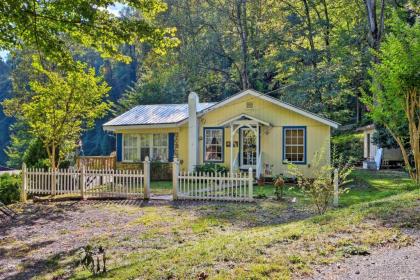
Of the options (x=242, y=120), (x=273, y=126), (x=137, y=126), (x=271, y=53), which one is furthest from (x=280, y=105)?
(x=271, y=53)

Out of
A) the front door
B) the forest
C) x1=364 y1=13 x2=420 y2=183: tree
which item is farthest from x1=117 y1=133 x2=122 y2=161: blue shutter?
x1=364 y1=13 x2=420 y2=183: tree

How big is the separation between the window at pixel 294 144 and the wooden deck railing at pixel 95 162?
872cm

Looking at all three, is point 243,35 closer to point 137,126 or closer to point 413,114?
point 137,126

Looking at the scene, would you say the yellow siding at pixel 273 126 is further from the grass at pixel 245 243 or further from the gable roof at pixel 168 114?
the grass at pixel 245 243

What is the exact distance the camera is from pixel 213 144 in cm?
1875

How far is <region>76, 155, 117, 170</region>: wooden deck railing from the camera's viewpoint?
1931 centimetres

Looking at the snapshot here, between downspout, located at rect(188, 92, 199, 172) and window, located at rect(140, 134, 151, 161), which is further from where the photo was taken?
window, located at rect(140, 134, 151, 161)

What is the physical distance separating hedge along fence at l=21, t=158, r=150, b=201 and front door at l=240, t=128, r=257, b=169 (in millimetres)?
6232

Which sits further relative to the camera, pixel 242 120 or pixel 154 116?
pixel 154 116

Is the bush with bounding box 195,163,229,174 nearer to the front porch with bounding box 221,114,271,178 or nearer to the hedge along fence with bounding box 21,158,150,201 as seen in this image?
the front porch with bounding box 221,114,271,178

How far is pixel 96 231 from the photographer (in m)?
8.53

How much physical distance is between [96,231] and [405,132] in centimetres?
1351

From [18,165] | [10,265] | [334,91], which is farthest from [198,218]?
[18,165]

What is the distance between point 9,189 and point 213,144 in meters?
8.82
